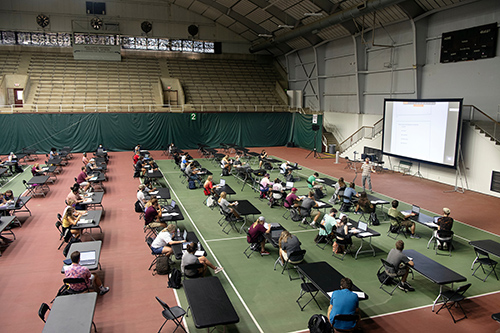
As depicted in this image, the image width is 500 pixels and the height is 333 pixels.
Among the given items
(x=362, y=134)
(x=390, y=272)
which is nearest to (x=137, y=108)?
(x=362, y=134)

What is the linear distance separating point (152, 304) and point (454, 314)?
21.0 ft

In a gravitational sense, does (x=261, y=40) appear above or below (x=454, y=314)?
above

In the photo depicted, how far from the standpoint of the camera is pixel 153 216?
37.8 feet

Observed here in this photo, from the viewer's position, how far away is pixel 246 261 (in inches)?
406

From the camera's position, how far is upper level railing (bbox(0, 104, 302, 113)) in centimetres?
2962

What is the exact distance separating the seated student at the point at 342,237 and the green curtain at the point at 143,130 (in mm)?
21989

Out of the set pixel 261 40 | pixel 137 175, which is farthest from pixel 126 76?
pixel 137 175

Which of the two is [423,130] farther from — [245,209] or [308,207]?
[245,209]

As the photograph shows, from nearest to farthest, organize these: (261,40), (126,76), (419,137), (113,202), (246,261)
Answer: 1. (246,261)
2. (113,202)
3. (419,137)
4. (126,76)
5. (261,40)

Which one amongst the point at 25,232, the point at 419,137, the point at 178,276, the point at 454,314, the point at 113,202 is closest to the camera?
the point at 454,314

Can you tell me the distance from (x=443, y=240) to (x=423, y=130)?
10280 millimetres

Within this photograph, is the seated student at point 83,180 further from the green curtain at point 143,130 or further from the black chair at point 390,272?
the green curtain at point 143,130

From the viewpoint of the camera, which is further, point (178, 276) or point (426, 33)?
point (426, 33)

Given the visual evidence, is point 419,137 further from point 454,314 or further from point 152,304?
point 152,304
